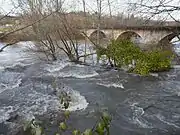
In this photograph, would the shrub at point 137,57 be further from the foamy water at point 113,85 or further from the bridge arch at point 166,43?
the foamy water at point 113,85

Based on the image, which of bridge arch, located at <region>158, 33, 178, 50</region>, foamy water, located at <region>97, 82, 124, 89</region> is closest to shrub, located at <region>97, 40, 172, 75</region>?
bridge arch, located at <region>158, 33, 178, 50</region>

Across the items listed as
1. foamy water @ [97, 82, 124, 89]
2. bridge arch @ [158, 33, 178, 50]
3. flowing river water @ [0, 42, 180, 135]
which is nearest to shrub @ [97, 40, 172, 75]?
flowing river water @ [0, 42, 180, 135]

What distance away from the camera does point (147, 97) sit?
28.1ft

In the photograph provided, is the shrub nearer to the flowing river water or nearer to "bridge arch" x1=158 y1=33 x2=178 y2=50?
the flowing river water

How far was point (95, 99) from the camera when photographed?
8219 mm

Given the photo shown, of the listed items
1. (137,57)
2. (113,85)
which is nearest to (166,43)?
(137,57)

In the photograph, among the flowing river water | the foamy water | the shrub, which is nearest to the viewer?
the flowing river water

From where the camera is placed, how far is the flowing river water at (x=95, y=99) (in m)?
6.24

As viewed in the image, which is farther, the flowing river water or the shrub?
the shrub

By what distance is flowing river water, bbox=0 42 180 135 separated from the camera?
6.24 meters

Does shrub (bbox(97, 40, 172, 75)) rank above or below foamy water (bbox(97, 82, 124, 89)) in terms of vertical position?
above

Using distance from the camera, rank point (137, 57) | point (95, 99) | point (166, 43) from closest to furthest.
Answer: point (95, 99) → point (137, 57) → point (166, 43)

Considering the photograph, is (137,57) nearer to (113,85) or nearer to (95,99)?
(113,85)

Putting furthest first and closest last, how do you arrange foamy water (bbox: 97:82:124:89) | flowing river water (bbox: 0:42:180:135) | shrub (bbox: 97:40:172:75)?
1. shrub (bbox: 97:40:172:75)
2. foamy water (bbox: 97:82:124:89)
3. flowing river water (bbox: 0:42:180:135)
